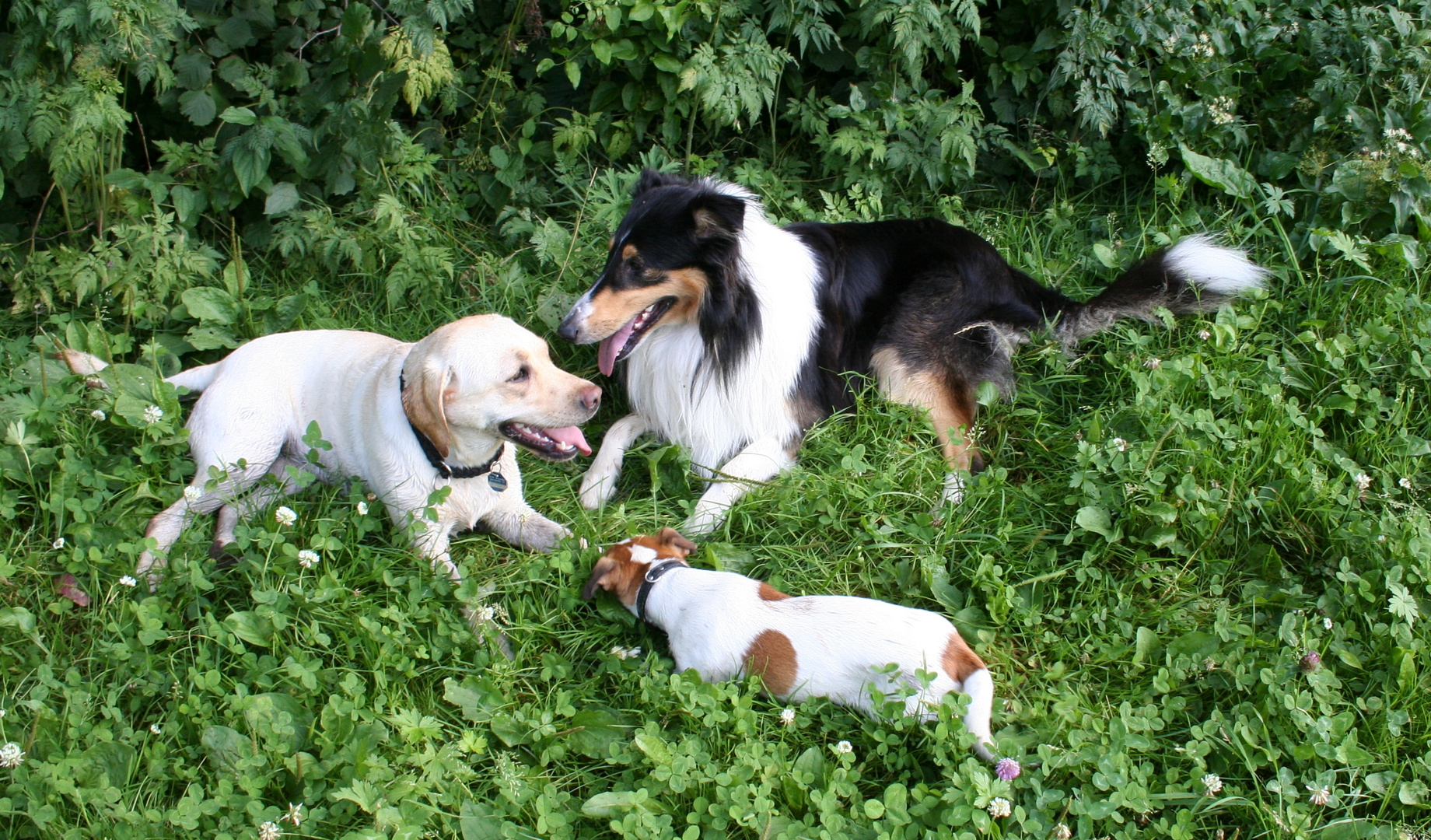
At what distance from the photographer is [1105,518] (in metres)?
2.57

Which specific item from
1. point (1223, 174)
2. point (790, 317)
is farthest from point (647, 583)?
point (1223, 174)

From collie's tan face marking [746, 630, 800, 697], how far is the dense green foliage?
0.17 ft

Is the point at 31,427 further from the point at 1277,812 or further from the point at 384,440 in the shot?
the point at 1277,812

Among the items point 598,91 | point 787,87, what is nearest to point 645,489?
point 598,91

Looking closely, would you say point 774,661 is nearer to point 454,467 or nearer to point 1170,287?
point 454,467

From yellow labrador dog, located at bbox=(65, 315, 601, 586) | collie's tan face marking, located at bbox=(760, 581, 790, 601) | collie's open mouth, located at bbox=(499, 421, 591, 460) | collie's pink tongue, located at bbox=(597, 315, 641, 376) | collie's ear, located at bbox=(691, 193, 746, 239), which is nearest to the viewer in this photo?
collie's tan face marking, located at bbox=(760, 581, 790, 601)

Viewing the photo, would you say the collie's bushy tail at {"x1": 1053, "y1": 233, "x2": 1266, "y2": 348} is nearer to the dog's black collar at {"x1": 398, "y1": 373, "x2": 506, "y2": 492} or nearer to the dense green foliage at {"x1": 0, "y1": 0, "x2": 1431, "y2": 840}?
the dense green foliage at {"x1": 0, "y1": 0, "x2": 1431, "y2": 840}

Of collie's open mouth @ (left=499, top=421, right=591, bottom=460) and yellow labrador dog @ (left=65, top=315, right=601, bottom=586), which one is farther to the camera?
collie's open mouth @ (left=499, top=421, right=591, bottom=460)

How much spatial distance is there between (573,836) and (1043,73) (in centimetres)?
355

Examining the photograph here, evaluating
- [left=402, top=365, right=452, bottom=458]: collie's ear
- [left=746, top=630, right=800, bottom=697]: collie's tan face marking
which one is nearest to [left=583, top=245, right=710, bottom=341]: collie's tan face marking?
[left=402, top=365, right=452, bottom=458]: collie's ear

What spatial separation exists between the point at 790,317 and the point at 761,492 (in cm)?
63

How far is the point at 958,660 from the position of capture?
212 cm

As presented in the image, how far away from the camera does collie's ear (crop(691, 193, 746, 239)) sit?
9.34 ft

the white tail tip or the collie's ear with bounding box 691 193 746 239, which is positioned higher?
the collie's ear with bounding box 691 193 746 239
